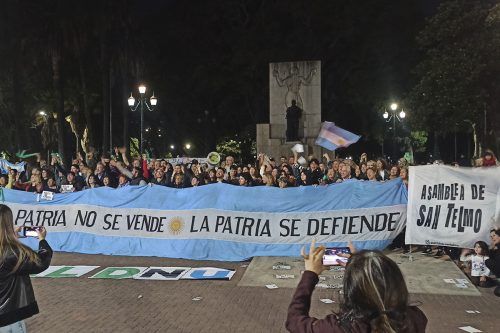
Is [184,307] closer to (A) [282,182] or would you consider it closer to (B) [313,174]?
(A) [282,182]

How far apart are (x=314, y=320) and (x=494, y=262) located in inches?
275

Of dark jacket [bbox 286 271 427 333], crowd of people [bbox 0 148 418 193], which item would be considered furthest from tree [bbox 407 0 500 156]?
dark jacket [bbox 286 271 427 333]

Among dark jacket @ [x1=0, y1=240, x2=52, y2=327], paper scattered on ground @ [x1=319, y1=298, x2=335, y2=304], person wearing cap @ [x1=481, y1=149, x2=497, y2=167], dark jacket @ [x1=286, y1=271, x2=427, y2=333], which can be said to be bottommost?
paper scattered on ground @ [x1=319, y1=298, x2=335, y2=304]

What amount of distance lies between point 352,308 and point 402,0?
39.6 m

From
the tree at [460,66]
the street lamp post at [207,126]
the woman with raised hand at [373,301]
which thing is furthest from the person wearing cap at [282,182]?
the street lamp post at [207,126]

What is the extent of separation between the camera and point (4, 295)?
3.93m

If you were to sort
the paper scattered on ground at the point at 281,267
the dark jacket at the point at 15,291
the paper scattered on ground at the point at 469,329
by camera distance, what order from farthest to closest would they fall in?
the paper scattered on ground at the point at 281,267, the paper scattered on ground at the point at 469,329, the dark jacket at the point at 15,291

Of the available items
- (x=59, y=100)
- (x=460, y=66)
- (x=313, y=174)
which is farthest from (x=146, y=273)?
(x=460, y=66)

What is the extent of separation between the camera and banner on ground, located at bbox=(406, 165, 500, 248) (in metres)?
9.39

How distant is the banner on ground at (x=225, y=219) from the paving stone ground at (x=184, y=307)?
1894mm

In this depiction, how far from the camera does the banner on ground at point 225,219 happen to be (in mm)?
10773

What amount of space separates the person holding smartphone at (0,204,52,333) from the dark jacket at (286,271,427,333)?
7.66 ft

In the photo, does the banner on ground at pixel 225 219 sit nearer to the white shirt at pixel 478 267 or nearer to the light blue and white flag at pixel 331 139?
the white shirt at pixel 478 267

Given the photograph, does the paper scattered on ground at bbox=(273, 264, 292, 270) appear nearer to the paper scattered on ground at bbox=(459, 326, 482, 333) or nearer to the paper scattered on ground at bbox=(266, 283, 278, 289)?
the paper scattered on ground at bbox=(266, 283, 278, 289)
